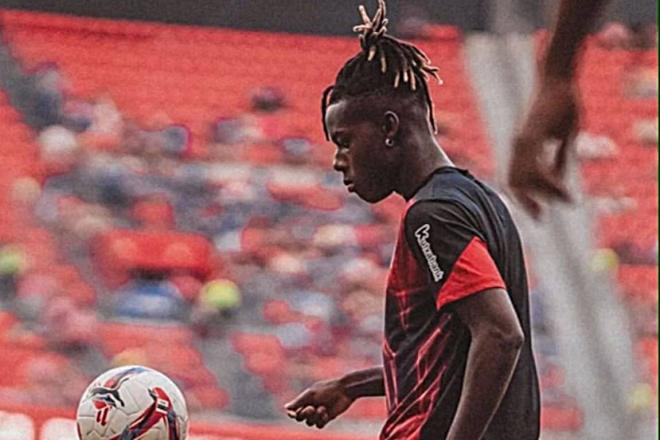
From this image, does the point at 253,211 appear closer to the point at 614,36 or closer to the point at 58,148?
the point at 58,148

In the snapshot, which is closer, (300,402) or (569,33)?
(569,33)

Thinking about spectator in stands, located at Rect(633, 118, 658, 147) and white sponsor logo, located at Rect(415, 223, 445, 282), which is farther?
spectator in stands, located at Rect(633, 118, 658, 147)

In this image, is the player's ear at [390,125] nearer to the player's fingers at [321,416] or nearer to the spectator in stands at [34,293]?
the player's fingers at [321,416]

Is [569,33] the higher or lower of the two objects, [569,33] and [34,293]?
the higher

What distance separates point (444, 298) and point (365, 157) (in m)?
0.45

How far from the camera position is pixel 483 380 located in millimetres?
3570

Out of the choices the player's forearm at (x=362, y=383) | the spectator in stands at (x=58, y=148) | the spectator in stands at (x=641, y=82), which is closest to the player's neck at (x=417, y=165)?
the player's forearm at (x=362, y=383)

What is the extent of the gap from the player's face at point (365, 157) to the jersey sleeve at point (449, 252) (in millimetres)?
200

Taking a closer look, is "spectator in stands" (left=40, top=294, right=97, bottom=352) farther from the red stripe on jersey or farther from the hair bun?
the red stripe on jersey

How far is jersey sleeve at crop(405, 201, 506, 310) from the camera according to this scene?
3641 millimetres

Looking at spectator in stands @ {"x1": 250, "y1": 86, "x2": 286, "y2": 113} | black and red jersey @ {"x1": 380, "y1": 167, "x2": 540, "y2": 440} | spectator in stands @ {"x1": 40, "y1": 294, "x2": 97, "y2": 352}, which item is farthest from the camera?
spectator in stands @ {"x1": 250, "y1": 86, "x2": 286, "y2": 113}

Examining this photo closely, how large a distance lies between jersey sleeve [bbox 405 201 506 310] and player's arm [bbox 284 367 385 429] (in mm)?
731

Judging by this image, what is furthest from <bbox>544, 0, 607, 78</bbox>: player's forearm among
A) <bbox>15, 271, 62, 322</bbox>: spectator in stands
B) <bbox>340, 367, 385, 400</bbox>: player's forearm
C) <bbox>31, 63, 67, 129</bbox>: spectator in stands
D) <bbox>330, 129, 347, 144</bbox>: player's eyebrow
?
<bbox>31, 63, 67, 129</bbox>: spectator in stands

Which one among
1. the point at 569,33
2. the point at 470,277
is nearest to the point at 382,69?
the point at 470,277
